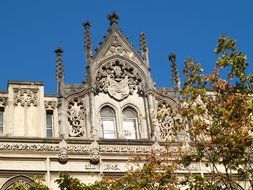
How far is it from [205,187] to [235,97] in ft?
11.1

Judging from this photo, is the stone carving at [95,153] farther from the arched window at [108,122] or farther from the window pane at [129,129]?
the window pane at [129,129]

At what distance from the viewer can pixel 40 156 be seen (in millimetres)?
28156

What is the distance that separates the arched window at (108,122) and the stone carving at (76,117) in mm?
1137

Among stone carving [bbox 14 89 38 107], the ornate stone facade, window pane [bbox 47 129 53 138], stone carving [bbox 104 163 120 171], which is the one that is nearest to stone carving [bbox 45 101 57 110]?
the ornate stone facade

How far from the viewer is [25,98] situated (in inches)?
1185

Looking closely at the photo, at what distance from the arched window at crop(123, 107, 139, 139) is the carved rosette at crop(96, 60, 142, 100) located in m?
0.82

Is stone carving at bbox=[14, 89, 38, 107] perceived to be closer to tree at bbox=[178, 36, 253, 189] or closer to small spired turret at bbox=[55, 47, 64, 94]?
small spired turret at bbox=[55, 47, 64, 94]

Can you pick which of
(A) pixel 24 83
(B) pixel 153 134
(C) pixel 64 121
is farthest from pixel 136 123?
(A) pixel 24 83

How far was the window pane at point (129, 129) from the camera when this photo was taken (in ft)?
101

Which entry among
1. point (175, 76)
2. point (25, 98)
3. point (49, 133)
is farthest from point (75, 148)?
point (175, 76)

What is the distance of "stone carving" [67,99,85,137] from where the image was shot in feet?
97.6

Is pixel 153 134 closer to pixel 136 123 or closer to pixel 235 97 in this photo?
pixel 136 123

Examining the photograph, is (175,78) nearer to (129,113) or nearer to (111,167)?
(129,113)

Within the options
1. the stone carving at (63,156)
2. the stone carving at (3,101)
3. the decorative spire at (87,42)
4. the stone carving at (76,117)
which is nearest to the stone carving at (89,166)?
the stone carving at (63,156)
